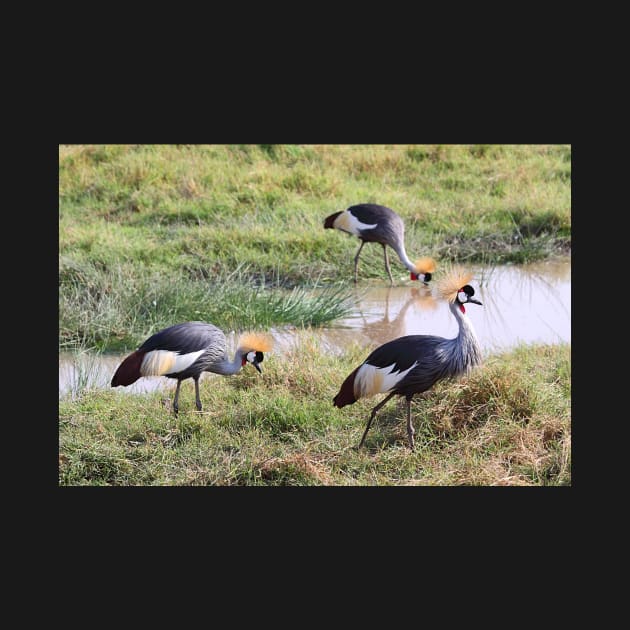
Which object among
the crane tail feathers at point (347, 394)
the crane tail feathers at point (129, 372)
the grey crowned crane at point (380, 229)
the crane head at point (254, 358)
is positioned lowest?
the crane tail feathers at point (347, 394)

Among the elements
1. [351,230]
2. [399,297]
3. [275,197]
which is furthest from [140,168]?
[399,297]

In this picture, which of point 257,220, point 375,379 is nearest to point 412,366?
point 375,379

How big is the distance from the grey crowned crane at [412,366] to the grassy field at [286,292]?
275mm

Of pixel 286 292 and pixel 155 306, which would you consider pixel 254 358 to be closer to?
pixel 155 306

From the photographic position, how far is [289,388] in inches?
218

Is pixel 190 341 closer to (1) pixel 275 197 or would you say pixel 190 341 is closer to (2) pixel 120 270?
(2) pixel 120 270

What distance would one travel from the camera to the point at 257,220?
9.14 meters

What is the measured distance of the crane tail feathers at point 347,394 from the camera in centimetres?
499

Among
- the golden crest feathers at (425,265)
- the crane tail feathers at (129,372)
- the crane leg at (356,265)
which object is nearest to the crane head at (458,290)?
the crane tail feathers at (129,372)

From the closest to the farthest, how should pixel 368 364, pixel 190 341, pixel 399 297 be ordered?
pixel 368 364 → pixel 190 341 → pixel 399 297

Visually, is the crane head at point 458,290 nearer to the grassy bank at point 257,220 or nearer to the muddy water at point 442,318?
the muddy water at point 442,318

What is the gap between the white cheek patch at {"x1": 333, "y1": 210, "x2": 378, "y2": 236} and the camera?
27.6 feet

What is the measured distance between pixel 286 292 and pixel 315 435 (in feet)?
9.38

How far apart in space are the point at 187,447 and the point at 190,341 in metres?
0.60
